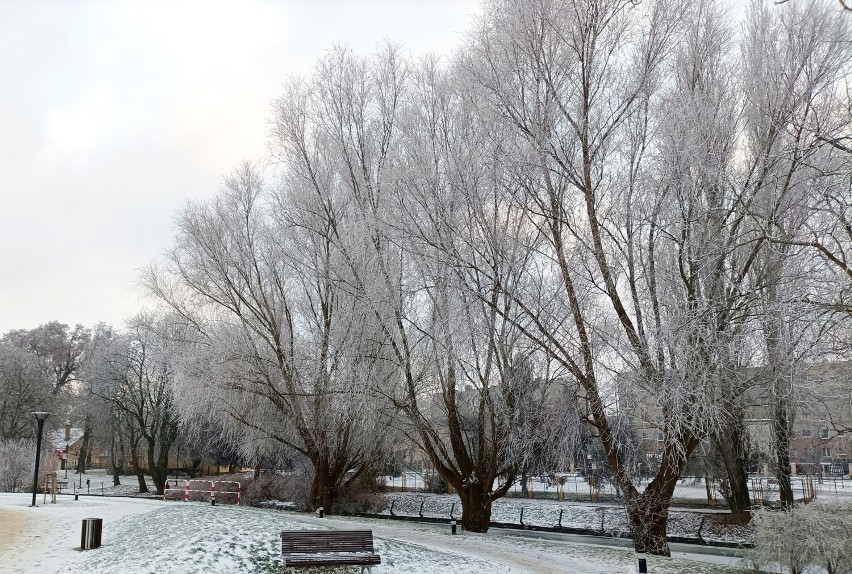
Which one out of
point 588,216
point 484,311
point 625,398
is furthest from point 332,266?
point 625,398

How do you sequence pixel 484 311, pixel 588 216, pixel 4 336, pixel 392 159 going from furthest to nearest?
pixel 4 336
pixel 392 159
pixel 484 311
pixel 588 216

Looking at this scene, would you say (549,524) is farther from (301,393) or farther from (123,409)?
(123,409)

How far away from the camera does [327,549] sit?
35.3ft

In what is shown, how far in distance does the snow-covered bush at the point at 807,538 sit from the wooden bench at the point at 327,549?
673 cm

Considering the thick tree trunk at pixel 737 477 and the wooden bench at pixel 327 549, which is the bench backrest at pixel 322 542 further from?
the thick tree trunk at pixel 737 477

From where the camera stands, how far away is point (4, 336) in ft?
201

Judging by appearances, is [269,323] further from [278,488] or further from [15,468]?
[15,468]

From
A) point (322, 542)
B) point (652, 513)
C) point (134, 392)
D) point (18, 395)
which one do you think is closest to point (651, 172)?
Answer: point (652, 513)

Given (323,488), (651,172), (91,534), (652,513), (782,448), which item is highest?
(651,172)

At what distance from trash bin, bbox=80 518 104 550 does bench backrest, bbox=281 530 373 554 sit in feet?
18.0

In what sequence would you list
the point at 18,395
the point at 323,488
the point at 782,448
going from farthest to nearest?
the point at 18,395, the point at 323,488, the point at 782,448

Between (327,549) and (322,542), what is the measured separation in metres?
0.13

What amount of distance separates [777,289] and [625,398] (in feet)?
11.9

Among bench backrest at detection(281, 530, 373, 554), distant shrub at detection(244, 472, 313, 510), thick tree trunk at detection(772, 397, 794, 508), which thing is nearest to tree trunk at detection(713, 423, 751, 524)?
thick tree trunk at detection(772, 397, 794, 508)
